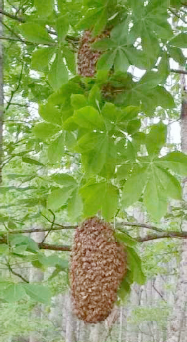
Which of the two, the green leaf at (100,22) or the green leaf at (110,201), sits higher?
the green leaf at (100,22)

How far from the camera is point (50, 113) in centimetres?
139

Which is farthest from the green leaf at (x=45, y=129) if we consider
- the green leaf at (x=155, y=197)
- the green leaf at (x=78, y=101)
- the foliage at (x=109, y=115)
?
the green leaf at (x=155, y=197)

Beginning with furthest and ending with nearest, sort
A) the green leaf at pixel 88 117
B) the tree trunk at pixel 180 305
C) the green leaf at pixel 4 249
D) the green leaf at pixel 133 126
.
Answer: the tree trunk at pixel 180 305 < the green leaf at pixel 4 249 < the green leaf at pixel 133 126 < the green leaf at pixel 88 117

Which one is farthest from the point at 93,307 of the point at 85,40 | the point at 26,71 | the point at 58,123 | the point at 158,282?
the point at 158,282

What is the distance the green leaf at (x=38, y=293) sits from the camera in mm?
1468

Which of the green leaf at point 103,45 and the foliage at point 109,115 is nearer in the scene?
the foliage at point 109,115

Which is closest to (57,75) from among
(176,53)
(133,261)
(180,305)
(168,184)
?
(168,184)

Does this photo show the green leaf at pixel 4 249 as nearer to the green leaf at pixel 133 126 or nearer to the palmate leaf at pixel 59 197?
the palmate leaf at pixel 59 197

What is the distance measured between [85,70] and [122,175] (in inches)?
15.5

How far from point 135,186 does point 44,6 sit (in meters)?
0.72

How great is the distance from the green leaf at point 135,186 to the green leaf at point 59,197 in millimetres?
422

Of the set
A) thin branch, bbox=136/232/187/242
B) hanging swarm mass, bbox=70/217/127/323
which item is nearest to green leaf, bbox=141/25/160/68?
hanging swarm mass, bbox=70/217/127/323

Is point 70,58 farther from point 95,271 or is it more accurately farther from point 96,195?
point 95,271

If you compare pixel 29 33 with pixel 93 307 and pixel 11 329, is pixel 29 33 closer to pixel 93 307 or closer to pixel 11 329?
pixel 93 307
